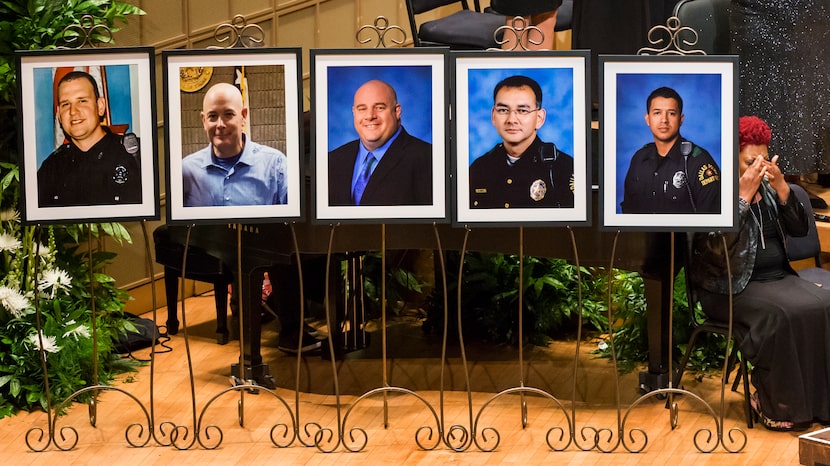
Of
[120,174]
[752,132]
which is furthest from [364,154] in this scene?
[752,132]

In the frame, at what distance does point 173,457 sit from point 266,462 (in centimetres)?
33

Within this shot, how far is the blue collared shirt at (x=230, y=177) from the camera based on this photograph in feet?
14.0

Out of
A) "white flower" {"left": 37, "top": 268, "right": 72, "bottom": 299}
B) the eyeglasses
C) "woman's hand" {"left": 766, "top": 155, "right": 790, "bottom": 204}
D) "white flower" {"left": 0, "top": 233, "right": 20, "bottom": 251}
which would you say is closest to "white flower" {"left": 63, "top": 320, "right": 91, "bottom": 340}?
"white flower" {"left": 37, "top": 268, "right": 72, "bottom": 299}

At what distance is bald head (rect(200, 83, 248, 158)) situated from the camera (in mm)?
4246

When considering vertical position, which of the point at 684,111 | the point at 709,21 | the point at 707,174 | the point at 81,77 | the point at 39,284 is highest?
the point at 709,21

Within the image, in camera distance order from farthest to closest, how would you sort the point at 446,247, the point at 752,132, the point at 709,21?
the point at 709,21, the point at 446,247, the point at 752,132

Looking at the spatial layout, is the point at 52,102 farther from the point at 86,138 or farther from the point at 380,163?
the point at 380,163

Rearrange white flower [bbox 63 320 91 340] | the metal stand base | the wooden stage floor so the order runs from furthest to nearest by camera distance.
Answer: white flower [bbox 63 320 91 340]
the metal stand base
the wooden stage floor

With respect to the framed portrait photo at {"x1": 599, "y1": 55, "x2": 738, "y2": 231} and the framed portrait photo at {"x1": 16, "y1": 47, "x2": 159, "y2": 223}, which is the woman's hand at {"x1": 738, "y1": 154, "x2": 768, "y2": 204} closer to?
the framed portrait photo at {"x1": 599, "y1": 55, "x2": 738, "y2": 231}

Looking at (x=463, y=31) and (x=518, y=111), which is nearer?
(x=518, y=111)

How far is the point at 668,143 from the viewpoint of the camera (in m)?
4.23

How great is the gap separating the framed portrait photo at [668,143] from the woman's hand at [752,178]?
0.37 meters

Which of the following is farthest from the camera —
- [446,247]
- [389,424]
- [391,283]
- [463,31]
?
[391,283]

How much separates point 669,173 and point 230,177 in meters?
1.47
